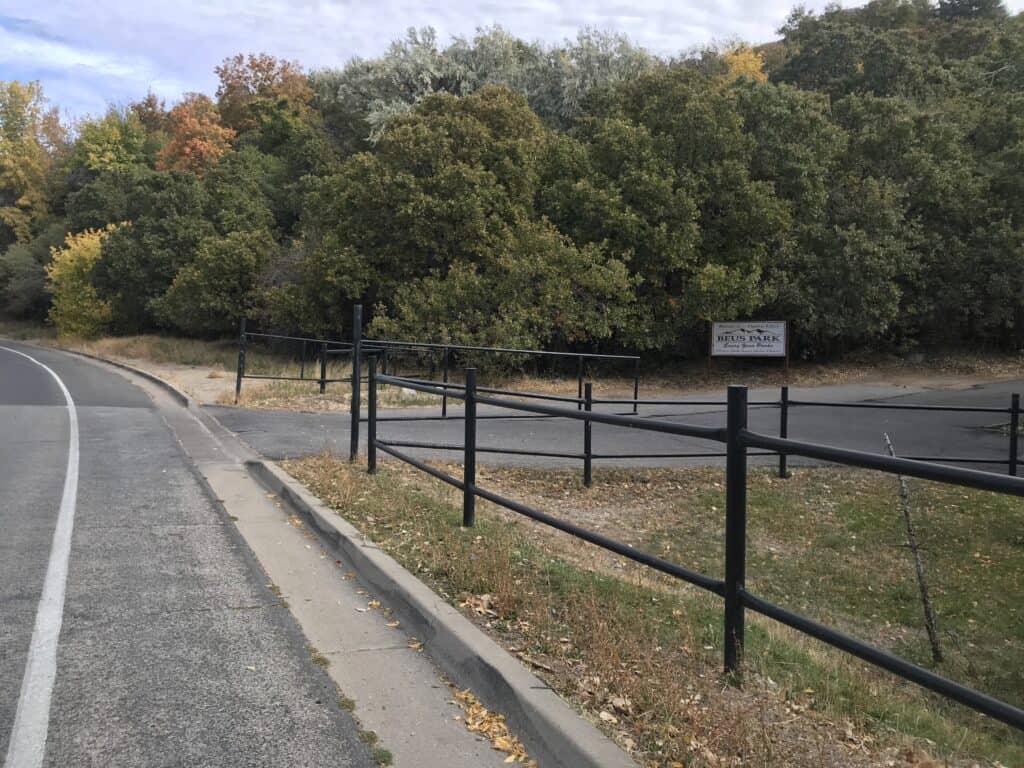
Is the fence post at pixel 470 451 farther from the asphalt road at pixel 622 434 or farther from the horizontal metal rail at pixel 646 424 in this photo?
the asphalt road at pixel 622 434

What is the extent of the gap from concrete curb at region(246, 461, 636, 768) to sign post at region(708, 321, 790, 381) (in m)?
21.0

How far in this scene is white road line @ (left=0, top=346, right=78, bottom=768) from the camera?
3.47 m

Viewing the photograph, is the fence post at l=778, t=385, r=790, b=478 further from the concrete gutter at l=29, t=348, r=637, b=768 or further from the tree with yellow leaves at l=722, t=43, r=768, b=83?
the tree with yellow leaves at l=722, t=43, r=768, b=83

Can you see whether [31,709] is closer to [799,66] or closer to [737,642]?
[737,642]

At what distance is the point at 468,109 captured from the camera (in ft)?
91.4

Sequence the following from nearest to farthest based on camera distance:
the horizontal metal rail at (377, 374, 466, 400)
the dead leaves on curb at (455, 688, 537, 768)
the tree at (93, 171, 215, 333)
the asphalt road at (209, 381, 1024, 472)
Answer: the dead leaves on curb at (455, 688, 537, 768)
the horizontal metal rail at (377, 374, 466, 400)
the asphalt road at (209, 381, 1024, 472)
the tree at (93, 171, 215, 333)

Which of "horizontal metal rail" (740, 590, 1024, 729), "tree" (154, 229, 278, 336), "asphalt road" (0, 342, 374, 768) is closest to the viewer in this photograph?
"horizontal metal rail" (740, 590, 1024, 729)

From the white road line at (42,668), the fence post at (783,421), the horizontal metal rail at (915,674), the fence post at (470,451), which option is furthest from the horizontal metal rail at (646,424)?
the fence post at (783,421)

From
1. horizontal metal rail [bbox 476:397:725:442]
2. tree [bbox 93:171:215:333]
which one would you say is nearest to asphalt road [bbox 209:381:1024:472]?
horizontal metal rail [bbox 476:397:725:442]

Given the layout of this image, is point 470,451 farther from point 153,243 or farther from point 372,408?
point 153,243

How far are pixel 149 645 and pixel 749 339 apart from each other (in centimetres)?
2325

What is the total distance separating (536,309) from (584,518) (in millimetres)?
15060

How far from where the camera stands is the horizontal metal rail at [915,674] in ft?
8.43

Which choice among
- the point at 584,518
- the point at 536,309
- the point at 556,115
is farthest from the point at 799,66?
the point at 584,518
